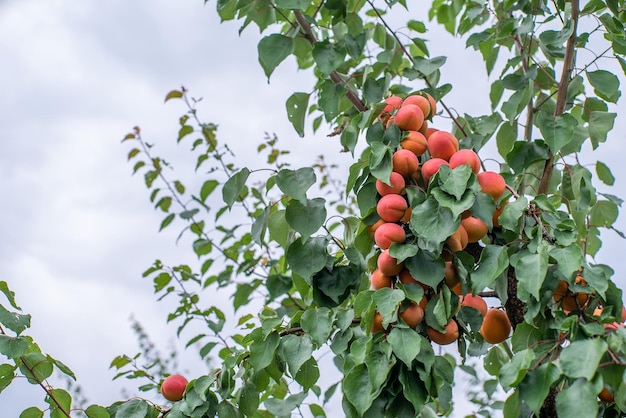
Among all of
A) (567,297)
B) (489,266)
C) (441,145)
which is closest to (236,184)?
(441,145)

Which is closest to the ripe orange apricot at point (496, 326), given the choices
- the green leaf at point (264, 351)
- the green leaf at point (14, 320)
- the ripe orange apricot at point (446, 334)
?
the ripe orange apricot at point (446, 334)

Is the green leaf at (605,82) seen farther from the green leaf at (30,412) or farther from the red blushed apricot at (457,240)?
the green leaf at (30,412)

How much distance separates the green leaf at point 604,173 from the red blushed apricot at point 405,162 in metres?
0.57

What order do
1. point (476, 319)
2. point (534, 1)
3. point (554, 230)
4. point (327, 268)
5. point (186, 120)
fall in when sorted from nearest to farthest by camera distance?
1. point (554, 230)
2. point (476, 319)
3. point (327, 268)
4. point (534, 1)
5. point (186, 120)

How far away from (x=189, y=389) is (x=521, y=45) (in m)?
1.02

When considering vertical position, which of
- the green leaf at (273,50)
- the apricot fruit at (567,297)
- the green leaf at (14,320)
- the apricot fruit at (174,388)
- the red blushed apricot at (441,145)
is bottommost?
the apricot fruit at (567,297)

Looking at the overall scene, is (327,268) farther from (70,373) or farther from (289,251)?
(70,373)

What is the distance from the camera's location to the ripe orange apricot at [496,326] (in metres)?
1.19

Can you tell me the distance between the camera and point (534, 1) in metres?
1.51

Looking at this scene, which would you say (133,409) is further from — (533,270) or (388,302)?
(533,270)

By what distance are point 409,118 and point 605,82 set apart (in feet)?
1.26

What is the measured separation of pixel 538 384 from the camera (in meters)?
0.86

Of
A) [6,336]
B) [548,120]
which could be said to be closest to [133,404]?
[6,336]

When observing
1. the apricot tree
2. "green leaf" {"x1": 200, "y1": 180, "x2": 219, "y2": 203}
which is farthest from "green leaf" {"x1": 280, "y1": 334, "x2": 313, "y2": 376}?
"green leaf" {"x1": 200, "y1": 180, "x2": 219, "y2": 203}
